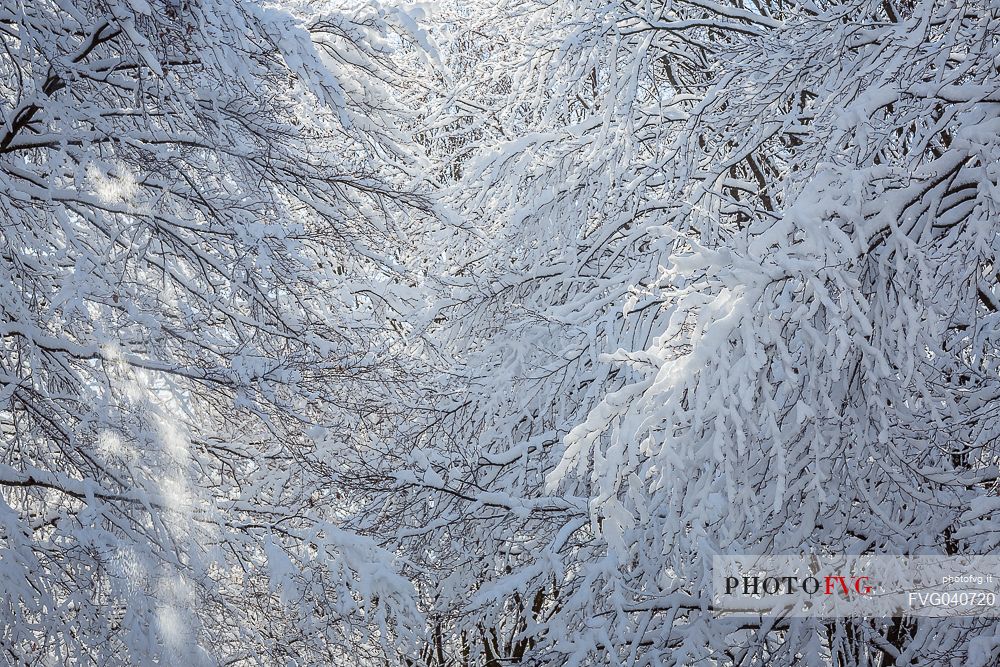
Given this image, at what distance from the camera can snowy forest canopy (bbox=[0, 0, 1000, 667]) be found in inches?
126

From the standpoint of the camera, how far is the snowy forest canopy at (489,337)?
10.5ft

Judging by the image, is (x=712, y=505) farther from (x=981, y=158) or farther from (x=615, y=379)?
(x=615, y=379)

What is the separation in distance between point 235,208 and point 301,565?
2.07 m

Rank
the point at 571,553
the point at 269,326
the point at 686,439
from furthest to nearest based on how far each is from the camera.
Result: the point at 571,553, the point at 269,326, the point at 686,439

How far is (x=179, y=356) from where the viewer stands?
5340mm

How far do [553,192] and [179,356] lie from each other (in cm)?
286

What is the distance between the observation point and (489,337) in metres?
6.82

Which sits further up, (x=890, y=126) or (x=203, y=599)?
(x=890, y=126)

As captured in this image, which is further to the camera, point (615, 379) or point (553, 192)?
point (553, 192)

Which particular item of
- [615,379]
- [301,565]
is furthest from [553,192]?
[301,565]

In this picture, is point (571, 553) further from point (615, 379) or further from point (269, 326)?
point (269, 326)

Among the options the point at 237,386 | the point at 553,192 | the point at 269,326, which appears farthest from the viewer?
the point at 553,192

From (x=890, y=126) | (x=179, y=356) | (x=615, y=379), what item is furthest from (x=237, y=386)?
(x=890, y=126)

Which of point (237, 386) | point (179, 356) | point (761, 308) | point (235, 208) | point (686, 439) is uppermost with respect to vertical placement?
point (235, 208)
